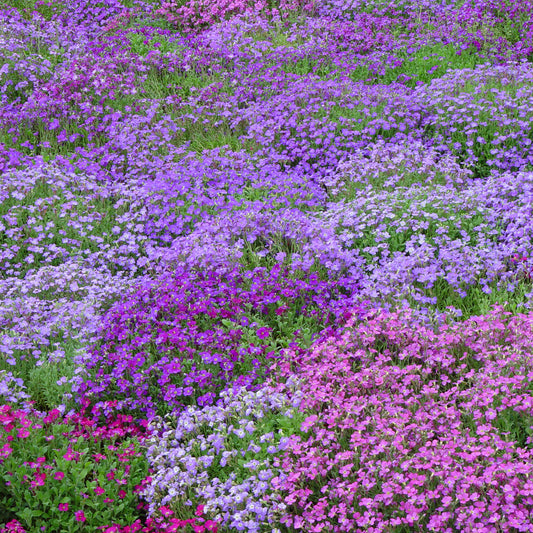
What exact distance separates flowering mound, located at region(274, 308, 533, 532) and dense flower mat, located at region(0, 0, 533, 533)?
0.02m

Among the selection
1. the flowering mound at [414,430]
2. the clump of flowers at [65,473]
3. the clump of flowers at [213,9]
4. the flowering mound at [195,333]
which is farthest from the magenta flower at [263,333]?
the clump of flowers at [213,9]

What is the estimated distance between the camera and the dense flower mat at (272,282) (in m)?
4.14

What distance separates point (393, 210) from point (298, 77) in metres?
3.91

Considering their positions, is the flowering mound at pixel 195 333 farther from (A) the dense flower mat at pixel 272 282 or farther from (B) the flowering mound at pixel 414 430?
(B) the flowering mound at pixel 414 430

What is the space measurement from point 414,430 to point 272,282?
6.89ft

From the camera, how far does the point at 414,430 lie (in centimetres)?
418

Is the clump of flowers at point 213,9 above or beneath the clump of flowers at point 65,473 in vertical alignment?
above

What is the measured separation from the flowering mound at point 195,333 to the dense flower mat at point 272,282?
0.03 meters

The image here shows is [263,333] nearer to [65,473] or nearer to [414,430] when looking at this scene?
[414,430]

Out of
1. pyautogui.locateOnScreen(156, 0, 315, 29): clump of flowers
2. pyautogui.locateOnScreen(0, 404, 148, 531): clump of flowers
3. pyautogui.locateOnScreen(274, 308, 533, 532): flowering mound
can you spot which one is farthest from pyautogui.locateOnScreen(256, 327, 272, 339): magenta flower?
pyautogui.locateOnScreen(156, 0, 315, 29): clump of flowers

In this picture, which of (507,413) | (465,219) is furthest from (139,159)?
(507,413)

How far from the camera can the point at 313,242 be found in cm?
624

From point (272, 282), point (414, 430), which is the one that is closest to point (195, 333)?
point (272, 282)

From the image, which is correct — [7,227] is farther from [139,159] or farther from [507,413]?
[507,413]
